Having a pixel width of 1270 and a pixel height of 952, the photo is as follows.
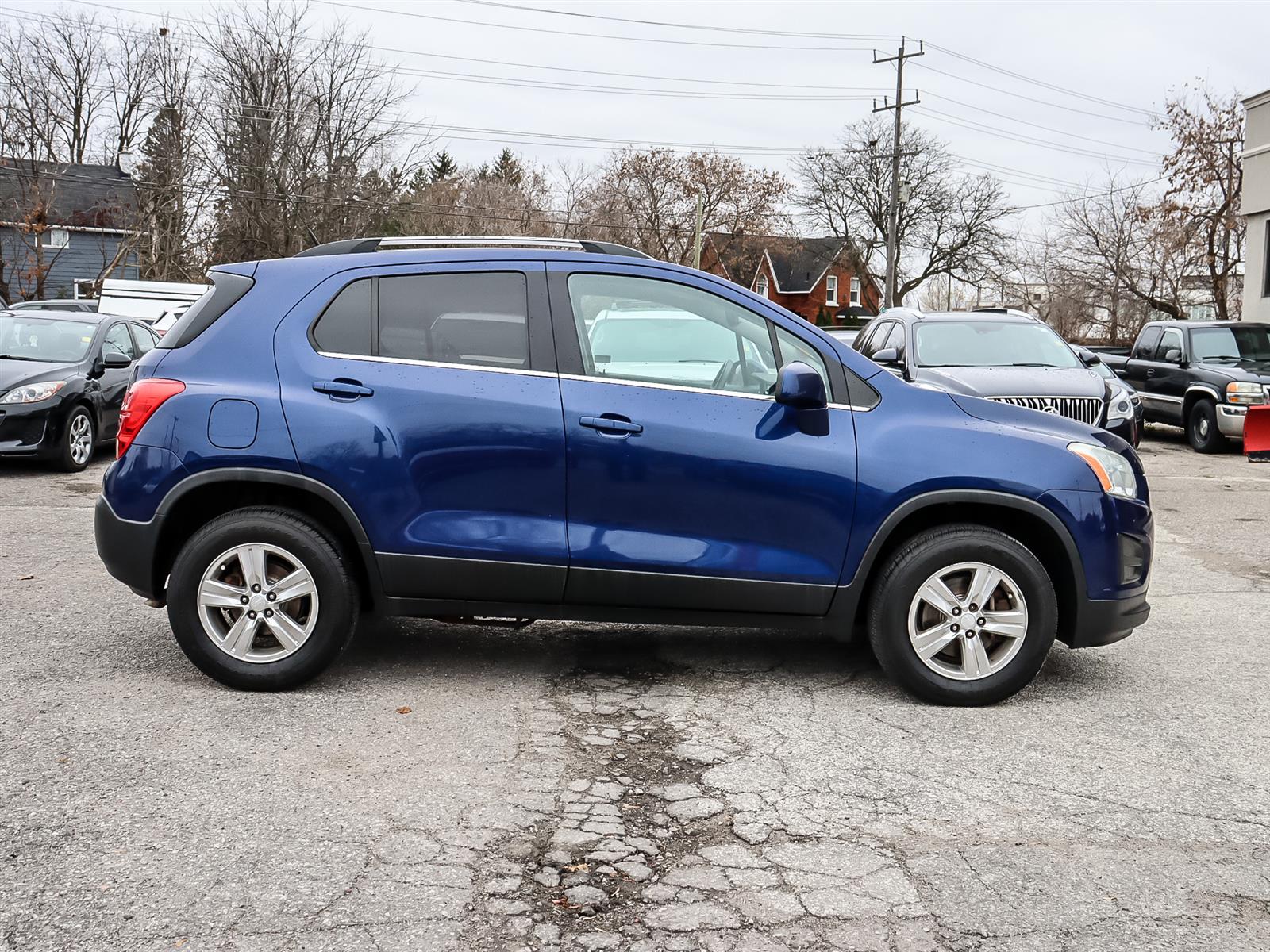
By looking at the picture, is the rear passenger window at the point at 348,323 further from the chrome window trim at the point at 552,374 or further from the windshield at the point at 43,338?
the windshield at the point at 43,338

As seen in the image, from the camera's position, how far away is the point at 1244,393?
1595 centimetres

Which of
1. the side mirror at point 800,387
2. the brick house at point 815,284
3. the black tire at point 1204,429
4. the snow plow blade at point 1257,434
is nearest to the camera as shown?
the side mirror at point 800,387

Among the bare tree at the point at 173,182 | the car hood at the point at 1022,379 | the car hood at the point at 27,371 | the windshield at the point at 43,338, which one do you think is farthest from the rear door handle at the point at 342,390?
the bare tree at the point at 173,182

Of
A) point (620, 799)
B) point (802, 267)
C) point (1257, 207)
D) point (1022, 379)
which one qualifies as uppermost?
point (802, 267)

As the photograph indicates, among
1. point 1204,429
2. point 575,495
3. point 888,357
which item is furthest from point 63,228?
point 575,495

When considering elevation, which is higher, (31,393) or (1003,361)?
(1003,361)

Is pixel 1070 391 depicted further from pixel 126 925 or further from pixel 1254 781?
pixel 126 925

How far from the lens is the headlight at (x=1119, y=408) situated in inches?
436

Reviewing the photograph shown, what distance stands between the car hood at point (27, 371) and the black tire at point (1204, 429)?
554 inches

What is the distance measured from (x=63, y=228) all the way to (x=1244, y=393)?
46.7 m

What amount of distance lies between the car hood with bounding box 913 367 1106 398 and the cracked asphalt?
478 cm

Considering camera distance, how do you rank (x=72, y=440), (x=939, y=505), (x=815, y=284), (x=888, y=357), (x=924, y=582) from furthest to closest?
(x=815, y=284), (x=72, y=440), (x=888, y=357), (x=939, y=505), (x=924, y=582)

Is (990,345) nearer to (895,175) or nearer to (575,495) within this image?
(575,495)

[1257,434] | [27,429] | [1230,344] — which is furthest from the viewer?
[1230,344]
